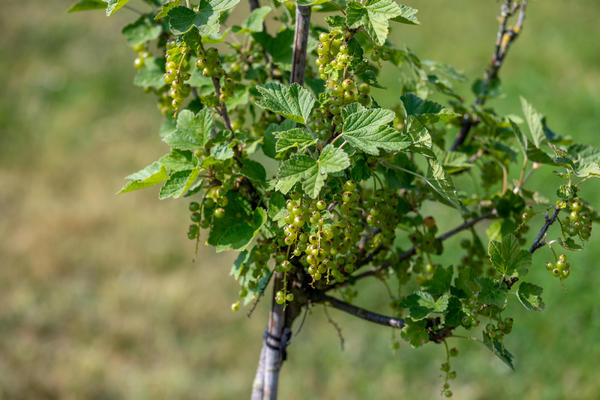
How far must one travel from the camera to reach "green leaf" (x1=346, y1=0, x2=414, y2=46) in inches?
40.1

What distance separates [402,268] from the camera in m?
1.47

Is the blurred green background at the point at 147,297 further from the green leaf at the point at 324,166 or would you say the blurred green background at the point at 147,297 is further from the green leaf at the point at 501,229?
the green leaf at the point at 324,166

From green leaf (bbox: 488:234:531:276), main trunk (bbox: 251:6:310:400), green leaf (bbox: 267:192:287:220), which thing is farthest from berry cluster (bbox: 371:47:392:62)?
main trunk (bbox: 251:6:310:400)

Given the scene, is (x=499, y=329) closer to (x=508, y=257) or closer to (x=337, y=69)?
(x=508, y=257)

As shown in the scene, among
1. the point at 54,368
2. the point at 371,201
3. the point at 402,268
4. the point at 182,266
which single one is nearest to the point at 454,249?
the point at 182,266

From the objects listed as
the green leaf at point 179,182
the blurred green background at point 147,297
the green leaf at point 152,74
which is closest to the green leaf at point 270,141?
the green leaf at point 179,182

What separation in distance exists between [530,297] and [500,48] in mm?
912

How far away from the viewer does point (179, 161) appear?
1163mm

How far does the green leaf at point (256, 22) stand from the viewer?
4.53 feet

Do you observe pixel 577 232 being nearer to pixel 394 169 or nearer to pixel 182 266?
pixel 394 169

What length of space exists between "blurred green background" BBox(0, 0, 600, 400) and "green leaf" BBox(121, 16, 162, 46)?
1630 mm

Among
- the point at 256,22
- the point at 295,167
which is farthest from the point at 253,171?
the point at 256,22

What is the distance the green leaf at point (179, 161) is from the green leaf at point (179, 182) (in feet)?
0.05

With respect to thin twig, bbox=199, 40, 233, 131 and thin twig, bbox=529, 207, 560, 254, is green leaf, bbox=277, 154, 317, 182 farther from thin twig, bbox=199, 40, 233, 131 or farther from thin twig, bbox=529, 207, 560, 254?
thin twig, bbox=529, 207, 560, 254
